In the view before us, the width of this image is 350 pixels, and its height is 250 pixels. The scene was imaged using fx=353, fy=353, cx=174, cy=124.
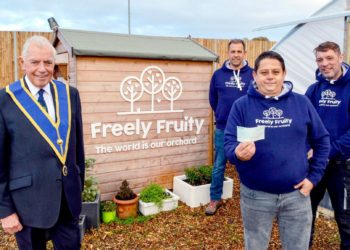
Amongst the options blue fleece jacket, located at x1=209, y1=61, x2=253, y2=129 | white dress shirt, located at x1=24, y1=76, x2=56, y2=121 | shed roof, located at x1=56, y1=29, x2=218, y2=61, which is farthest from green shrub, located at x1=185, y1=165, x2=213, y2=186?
white dress shirt, located at x1=24, y1=76, x2=56, y2=121

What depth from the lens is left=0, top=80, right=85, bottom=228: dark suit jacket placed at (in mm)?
2072

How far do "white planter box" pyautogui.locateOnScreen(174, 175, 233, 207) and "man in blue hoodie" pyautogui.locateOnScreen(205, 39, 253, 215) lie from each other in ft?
0.71

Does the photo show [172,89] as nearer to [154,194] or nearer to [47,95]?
[154,194]

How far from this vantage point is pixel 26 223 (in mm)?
2154

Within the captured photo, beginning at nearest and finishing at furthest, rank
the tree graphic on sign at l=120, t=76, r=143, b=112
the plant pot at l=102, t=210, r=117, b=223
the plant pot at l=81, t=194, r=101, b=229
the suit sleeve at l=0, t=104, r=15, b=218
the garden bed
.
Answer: the suit sleeve at l=0, t=104, r=15, b=218 < the garden bed < the plant pot at l=81, t=194, r=101, b=229 < the plant pot at l=102, t=210, r=117, b=223 < the tree graphic on sign at l=120, t=76, r=143, b=112

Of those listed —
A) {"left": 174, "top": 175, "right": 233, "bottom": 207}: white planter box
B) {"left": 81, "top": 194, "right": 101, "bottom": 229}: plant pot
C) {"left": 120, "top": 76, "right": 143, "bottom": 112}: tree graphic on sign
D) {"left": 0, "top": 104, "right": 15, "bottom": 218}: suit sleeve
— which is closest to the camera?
{"left": 0, "top": 104, "right": 15, "bottom": 218}: suit sleeve

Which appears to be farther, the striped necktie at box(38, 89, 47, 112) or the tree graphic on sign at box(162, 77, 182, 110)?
the tree graphic on sign at box(162, 77, 182, 110)

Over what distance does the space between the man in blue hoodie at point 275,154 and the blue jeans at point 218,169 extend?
2.04m

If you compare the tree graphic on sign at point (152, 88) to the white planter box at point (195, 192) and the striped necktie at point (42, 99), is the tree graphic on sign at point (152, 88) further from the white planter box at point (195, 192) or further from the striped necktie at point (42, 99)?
the striped necktie at point (42, 99)

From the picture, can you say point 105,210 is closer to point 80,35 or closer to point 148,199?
point 148,199

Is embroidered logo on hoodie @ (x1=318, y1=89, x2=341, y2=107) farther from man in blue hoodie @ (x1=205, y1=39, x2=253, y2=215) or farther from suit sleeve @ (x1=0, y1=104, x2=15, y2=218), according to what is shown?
suit sleeve @ (x1=0, y1=104, x2=15, y2=218)

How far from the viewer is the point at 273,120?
7.02 ft

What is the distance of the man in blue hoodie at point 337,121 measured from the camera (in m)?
2.83

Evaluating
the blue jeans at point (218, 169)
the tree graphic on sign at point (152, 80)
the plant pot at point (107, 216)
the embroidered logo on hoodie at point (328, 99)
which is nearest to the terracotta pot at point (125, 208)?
the plant pot at point (107, 216)
